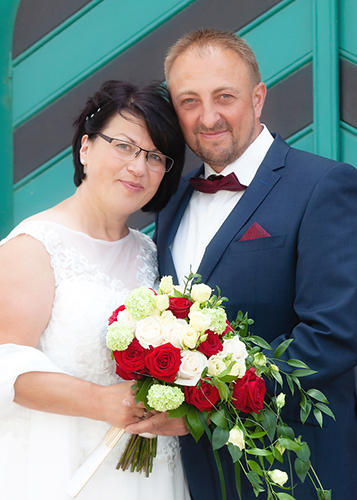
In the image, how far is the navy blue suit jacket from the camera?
73.6 inches

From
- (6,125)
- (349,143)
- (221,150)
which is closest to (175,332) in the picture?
(221,150)

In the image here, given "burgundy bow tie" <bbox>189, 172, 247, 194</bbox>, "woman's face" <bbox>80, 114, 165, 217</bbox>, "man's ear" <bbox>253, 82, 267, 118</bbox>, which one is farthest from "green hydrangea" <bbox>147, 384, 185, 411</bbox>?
"man's ear" <bbox>253, 82, 267, 118</bbox>

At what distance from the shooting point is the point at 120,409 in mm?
1736

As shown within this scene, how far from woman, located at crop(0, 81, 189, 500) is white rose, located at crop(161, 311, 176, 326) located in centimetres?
32

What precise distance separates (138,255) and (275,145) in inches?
31.9

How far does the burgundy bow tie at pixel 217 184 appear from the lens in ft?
7.38

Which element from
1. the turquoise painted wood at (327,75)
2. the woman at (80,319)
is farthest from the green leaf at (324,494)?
the turquoise painted wood at (327,75)

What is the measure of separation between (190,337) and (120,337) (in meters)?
0.23

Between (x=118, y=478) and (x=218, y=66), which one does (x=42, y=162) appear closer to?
(x=218, y=66)

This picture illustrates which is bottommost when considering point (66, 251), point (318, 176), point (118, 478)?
point (118, 478)

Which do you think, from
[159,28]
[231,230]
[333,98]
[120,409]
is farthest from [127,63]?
[120,409]

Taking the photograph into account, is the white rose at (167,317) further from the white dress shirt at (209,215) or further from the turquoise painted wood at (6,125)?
the turquoise painted wood at (6,125)

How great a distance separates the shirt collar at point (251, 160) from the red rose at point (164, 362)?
3.39 ft

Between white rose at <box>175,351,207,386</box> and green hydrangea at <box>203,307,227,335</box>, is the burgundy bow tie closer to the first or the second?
green hydrangea at <box>203,307,227,335</box>
